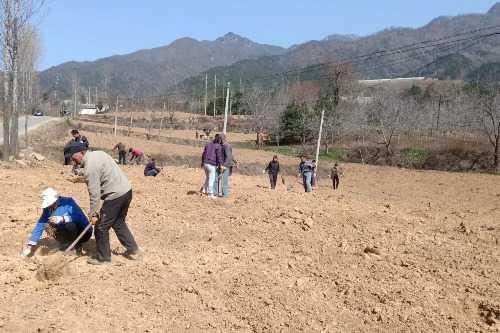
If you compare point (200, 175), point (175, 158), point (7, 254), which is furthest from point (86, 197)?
point (175, 158)

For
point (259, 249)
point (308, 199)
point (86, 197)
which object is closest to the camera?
A: point (259, 249)

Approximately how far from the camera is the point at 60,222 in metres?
5.84

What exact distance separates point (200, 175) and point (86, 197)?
7570 millimetres

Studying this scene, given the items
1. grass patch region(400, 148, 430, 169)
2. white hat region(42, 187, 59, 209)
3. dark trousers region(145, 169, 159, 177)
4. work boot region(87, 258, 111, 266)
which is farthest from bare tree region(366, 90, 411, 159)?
Answer: white hat region(42, 187, 59, 209)

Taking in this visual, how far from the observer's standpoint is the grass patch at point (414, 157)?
105 ft

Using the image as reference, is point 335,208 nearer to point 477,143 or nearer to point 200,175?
point 200,175

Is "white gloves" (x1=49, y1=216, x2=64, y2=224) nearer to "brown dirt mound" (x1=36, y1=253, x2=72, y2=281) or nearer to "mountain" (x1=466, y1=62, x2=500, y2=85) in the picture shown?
"brown dirt mound" (x1=36, y1=253, x2=72, y2=281)

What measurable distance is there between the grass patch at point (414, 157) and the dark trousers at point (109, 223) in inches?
1129

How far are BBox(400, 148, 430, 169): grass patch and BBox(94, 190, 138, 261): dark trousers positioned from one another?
2867 centimetres

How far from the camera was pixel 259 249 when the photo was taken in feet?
21.6

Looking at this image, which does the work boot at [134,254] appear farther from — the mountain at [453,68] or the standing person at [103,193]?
the mountain at [453,68]

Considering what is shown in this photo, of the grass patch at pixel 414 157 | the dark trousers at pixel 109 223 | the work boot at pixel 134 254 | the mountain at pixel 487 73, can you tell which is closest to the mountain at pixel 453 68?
the mountain at pixel 487 73

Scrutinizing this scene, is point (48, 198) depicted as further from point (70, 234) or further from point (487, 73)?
point (487, 73)

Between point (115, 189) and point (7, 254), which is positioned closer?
point (115, 189)
